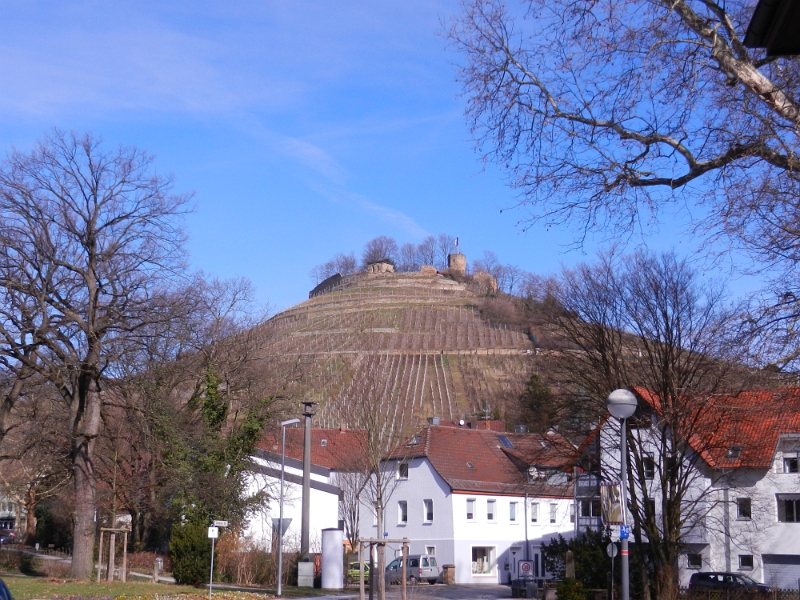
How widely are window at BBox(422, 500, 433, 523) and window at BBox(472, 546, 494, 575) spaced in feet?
10.4

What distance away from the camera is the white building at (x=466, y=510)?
169ft

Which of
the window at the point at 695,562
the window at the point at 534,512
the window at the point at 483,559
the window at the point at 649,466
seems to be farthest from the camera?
the window at the point at 534,512

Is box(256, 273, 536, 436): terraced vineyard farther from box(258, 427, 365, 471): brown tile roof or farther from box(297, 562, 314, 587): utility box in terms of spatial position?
box(297, 562, 314, 587): utility box

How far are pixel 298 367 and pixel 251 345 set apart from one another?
2.81 meters

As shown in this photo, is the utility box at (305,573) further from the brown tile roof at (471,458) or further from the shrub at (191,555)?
the brown tile roof at (471,458)

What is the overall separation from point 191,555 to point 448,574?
17.5m

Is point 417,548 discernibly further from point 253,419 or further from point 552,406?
point 552,406

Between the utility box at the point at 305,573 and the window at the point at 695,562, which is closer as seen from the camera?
the utility box at the point at 305,573

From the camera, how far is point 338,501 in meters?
58.1

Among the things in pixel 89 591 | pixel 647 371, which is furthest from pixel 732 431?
pixel 89 591

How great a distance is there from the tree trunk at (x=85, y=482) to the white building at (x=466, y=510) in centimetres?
2265

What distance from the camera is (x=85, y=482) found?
106ft

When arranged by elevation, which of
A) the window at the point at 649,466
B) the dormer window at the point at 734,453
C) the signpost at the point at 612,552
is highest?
the dormer window at the point at 734,453

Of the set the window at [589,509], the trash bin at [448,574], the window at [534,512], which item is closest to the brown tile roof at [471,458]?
the window at [534,512]
